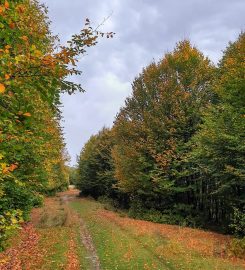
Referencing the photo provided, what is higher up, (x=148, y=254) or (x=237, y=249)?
(x=237, y=249)

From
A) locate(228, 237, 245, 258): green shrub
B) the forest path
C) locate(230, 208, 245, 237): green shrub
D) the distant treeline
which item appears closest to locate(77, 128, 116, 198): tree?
the distant treeline

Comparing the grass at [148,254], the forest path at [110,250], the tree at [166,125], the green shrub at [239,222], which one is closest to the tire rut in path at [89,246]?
the forest path at [110,250]

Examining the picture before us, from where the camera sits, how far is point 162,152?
3453 cm

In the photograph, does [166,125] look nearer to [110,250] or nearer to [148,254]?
[110,250]

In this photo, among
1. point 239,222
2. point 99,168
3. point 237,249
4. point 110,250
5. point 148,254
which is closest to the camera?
point 148,254

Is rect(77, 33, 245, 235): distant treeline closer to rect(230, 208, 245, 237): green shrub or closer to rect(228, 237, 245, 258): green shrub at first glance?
rect(230, 208, 245, 237): green shrub

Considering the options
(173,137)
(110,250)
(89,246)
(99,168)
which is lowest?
(89,246)

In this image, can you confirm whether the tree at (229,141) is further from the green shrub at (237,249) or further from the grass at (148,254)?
the grass at (148,254)

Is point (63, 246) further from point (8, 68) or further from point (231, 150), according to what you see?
point (8, 68)

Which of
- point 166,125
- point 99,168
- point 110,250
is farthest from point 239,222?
point 99,168

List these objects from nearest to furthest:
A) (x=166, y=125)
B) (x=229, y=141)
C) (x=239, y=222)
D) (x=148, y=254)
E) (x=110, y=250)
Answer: (x=148, y=254), (x=110, y=250), (x=239, y=222), (x=229, y=141), (x=166, y=125)

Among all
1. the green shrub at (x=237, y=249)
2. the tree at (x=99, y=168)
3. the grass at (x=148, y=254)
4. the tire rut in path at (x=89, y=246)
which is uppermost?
the tree at (x=99, y=168)

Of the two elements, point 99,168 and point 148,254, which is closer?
point 148,254

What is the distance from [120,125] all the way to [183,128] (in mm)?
8625
